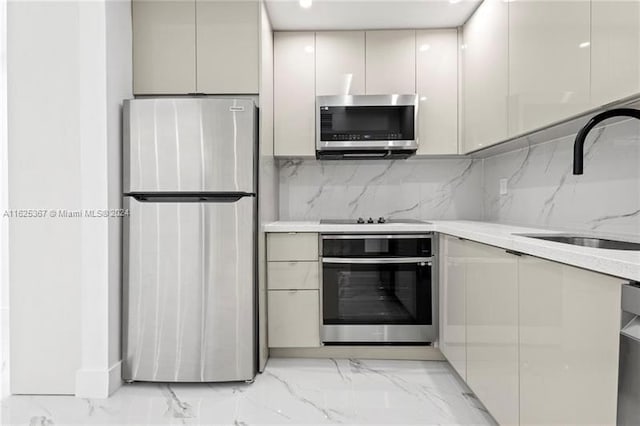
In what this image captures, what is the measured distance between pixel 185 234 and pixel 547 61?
6.22 feet

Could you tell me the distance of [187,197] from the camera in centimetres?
227

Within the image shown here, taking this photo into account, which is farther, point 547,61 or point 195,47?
point 195,47

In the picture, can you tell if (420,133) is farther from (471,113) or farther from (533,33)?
(533,33)

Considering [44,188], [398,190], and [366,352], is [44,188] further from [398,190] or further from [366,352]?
[398,190]

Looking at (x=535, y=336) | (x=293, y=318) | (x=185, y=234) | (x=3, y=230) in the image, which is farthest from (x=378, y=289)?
(x=3, y=230)

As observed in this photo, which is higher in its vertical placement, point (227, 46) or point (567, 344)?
point (227, 46)

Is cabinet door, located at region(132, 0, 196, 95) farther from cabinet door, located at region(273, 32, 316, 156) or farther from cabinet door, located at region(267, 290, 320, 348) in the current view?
cabinet door, located at region(267, 290, 320, 348)

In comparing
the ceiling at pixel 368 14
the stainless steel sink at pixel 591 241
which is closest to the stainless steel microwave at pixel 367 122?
the ceiling at pixel 368 14

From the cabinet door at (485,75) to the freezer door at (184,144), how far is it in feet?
4.49

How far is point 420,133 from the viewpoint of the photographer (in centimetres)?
292

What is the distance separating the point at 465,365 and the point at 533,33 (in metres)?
1.57

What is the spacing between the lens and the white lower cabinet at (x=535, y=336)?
3.31ft

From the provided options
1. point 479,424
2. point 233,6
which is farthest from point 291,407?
point 233,6

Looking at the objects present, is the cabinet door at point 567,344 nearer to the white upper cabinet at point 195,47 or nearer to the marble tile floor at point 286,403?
the marble tile floor at point 286,403
